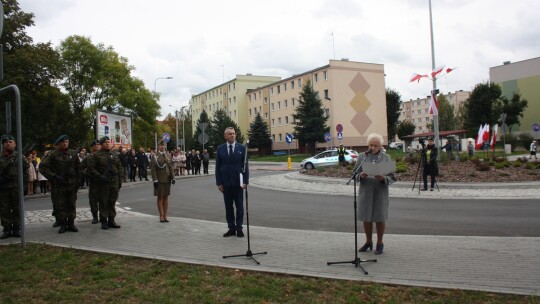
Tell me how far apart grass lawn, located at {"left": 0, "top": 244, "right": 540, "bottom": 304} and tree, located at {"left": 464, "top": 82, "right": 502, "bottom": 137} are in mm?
59172

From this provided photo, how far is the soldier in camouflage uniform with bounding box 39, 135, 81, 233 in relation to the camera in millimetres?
8453

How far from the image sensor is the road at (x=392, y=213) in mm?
8766

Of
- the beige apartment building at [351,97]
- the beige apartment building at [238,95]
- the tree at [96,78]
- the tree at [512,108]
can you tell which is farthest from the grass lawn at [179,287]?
the beige apartment building at [238,95]

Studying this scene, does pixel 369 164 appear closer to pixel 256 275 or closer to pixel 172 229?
pixel 256 275

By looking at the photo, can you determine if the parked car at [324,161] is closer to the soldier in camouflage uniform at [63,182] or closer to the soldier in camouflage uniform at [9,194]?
the soldier in camouflage uniform at [63,182]

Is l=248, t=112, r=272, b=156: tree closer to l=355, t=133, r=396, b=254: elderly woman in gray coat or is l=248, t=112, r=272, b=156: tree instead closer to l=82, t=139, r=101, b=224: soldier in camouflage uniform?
l=82, t=139, r=101, b=224: soldier in camouflage uniform

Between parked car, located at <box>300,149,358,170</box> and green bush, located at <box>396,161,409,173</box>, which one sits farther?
parked car, located at <box>300,149,358,170</box>

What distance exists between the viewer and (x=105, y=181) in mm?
9008

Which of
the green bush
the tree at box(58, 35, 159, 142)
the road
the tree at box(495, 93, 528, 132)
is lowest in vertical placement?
the road

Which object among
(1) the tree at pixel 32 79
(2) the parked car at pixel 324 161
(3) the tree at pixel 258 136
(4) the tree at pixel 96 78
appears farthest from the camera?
(3) the tree at pixel 258 136

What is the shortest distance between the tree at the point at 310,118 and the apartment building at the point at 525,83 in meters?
29.2

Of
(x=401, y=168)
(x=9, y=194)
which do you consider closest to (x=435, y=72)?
(x=401, y=168)

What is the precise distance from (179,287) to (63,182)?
473 centimetres

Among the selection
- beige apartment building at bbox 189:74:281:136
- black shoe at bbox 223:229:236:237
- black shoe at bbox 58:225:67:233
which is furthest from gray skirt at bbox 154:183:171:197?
beige apartment building at bbox 189:74:281:136
